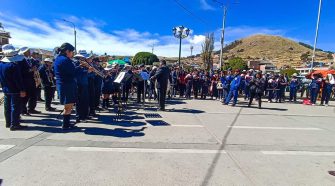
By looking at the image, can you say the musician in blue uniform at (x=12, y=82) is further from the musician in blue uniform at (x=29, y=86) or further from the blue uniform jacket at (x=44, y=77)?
the blue uniform jacket at (x=44, y=77)

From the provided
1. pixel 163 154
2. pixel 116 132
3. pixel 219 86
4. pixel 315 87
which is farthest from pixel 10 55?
pixel 315 87

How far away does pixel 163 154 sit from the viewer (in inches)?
214

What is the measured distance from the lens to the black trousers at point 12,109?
6.74 m

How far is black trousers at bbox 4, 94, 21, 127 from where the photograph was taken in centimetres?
674

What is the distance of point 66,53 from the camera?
22.5ft

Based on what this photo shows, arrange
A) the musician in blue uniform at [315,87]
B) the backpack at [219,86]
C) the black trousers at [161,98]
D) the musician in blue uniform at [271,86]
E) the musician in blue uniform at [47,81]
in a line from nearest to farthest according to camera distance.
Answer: the musician in blue uniform at [47,81], the black trousers at [161,98], the backpack at [219,86], the musician in blue uniform at [315,87], the musician in blue uniform at [271,86]

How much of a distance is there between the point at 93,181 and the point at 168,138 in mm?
2853

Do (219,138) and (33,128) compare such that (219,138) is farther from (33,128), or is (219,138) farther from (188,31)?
(188,31)

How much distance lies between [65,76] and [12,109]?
1.49m

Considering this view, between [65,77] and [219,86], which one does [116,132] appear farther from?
[219,86]

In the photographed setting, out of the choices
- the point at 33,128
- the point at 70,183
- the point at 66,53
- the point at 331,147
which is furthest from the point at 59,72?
the point at 331,147

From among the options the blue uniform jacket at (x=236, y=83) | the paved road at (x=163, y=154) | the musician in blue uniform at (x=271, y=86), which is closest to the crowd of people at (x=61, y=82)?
the paved road at (x=163, y=154)

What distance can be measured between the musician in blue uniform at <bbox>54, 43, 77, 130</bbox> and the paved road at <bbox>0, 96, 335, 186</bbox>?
68 cm

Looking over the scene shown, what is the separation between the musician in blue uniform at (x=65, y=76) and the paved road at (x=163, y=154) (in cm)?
68
